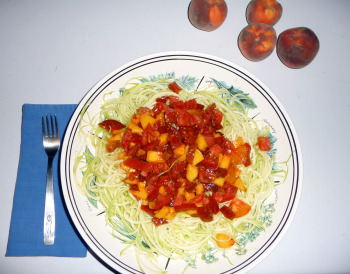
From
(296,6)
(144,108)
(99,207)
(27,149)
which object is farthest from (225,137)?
(296,6)

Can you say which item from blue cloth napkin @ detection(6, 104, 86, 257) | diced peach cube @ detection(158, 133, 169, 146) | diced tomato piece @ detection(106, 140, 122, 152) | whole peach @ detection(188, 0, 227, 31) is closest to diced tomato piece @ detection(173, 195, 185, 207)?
diced peach cube @ detection(158, 133, 169, 146)

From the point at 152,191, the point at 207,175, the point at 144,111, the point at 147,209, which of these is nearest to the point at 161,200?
the point at 152,191

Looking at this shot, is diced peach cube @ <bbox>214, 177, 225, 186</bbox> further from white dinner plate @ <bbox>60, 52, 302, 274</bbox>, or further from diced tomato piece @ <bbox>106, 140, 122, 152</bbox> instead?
diced tomato piece @ <bbox>106, 140, 122, 152</bbox>

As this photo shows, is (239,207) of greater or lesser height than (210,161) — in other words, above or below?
below

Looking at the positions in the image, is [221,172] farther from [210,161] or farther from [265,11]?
[265,11]

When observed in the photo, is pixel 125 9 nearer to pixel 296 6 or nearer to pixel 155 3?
pixel 155 3
